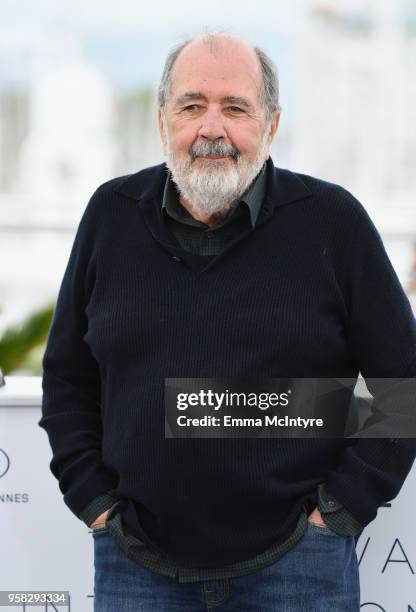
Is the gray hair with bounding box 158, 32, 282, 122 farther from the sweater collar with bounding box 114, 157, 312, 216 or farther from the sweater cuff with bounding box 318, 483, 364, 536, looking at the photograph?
the sweater cuff with bounding box 318, 483, 364, 536

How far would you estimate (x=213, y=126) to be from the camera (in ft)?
6.73

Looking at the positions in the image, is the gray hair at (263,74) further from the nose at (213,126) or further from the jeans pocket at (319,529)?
the jeans pocket at (319,529)

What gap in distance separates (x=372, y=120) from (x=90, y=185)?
176 inches

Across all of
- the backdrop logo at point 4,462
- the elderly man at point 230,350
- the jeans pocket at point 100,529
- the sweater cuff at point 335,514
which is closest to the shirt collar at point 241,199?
the elderly man at point 230,350

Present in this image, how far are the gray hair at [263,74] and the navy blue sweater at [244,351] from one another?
0.65 feet

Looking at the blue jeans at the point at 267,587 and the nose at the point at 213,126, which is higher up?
the nose at the point at 213,126

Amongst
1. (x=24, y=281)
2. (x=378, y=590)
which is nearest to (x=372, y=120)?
(x=24, y=281)

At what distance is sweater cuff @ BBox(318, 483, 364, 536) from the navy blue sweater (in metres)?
0.02

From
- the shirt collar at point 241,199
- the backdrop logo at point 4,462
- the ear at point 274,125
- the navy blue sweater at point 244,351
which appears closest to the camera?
the navy blue sweater at point 244,351

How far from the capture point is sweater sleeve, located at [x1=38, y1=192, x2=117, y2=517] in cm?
215

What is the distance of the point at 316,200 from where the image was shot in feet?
6.87

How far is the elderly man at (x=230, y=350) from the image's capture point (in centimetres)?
198

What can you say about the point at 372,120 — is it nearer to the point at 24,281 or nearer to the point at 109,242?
the point at 24,281

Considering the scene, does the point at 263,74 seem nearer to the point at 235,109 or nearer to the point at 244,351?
the point at 235,109
